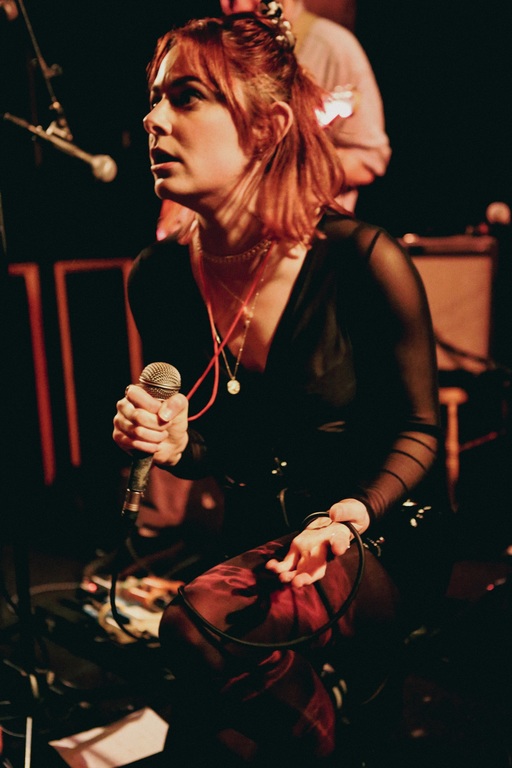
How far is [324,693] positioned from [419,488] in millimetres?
406

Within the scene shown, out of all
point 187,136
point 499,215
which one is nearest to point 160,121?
point 187,136

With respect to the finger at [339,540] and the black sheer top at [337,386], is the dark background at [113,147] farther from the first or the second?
the finger at [339,540]

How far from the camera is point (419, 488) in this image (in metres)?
1.38

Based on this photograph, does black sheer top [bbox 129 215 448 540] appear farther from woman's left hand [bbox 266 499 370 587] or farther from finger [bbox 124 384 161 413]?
finger [bbox 124 384 161 413]

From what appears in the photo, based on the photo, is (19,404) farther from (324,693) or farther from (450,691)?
(450,691)

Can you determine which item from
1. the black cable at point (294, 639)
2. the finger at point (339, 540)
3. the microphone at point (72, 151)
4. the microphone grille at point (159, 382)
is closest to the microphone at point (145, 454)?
the microphone grille at point (159, 382)

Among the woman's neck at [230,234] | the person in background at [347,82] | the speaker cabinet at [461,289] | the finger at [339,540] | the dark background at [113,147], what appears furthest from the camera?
the dark background at [113,147]

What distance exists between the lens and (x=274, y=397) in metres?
1.42

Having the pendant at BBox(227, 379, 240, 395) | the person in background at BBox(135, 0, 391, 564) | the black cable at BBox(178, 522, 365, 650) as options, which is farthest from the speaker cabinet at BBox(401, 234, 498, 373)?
the black cable at BBox(178, 522, 365, 650)

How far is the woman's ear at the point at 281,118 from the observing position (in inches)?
52.7

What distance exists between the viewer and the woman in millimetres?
1146

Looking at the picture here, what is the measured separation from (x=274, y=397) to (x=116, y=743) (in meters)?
0.90

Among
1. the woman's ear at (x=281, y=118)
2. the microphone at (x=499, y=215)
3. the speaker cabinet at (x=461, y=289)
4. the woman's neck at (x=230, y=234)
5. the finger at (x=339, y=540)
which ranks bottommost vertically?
the speaker cabinet at (x=461, y=289)

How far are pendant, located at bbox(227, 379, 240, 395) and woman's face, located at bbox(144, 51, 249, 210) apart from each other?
36cm
